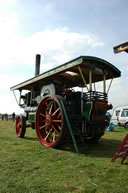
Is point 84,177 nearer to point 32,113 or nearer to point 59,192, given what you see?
point 59,192

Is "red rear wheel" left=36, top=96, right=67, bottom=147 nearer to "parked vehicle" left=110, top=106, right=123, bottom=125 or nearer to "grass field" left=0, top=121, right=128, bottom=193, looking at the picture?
"grass field" left=0, top=121, right=128, bottom=193

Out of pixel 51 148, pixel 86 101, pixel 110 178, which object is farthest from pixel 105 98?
pixel 110 178

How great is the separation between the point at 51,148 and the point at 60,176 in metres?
2.03

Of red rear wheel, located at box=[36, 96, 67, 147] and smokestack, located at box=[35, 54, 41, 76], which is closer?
red rear wheel, located at box=[36, 96, 67, 147]

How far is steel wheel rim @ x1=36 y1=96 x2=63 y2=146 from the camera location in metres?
4.99

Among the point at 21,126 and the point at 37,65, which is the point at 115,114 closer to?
the point at 37,65

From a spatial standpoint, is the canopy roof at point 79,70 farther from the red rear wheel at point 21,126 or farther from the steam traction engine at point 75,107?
the red rear wheel at point 21,126

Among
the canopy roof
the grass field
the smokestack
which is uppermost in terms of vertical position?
the smokestack

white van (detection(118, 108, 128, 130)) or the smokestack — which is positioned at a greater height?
the smokestack

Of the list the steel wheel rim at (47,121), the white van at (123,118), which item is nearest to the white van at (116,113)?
the white van at (123,118)

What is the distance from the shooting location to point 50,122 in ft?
16.5

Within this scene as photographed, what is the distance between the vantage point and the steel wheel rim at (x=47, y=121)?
4.99m

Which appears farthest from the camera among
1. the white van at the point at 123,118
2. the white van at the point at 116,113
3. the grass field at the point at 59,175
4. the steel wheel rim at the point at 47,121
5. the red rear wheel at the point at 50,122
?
the white van at the point at 116,113

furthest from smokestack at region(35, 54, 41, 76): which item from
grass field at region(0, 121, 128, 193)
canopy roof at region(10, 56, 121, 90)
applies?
grass field at region(0, 121, 128, 193)
